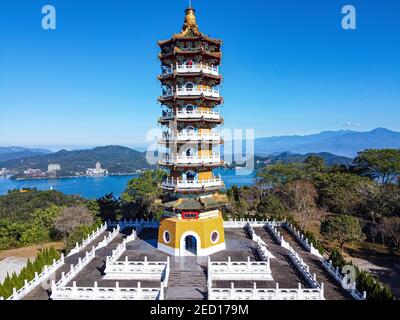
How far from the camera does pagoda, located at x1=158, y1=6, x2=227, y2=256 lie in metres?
22.4

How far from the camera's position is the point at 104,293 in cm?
1741

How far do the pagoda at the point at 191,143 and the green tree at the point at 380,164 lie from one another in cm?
3382

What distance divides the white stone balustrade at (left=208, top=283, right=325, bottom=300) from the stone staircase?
38.4 inches

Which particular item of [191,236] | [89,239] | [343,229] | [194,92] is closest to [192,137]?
[194,92]

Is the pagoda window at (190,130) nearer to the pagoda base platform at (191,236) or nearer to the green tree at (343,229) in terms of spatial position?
the pagoda base platform at (191,236)

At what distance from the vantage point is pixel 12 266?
29547 millimetres

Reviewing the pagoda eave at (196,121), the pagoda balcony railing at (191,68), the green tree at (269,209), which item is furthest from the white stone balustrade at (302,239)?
the pagoda balcony railing at (191,68)

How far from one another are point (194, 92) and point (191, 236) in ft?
33.9

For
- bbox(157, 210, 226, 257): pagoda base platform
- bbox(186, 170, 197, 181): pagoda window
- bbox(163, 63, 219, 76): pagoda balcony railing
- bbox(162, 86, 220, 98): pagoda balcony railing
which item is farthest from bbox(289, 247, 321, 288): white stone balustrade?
bbox(163, 63, 219, 76): pagoda balcony railing

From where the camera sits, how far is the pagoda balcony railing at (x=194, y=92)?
895 inches

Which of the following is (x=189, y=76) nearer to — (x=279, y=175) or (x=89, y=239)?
(x=89, y=239)

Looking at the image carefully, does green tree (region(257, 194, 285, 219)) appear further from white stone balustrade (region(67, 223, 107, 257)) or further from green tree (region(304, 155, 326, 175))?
green tree (region(304, 155, 326, 175))

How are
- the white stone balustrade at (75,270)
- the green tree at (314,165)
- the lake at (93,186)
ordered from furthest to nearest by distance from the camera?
1. the lake at (93,186)
2. the green tree at (314,165)
3. the white stone balustrade at (75,270)
